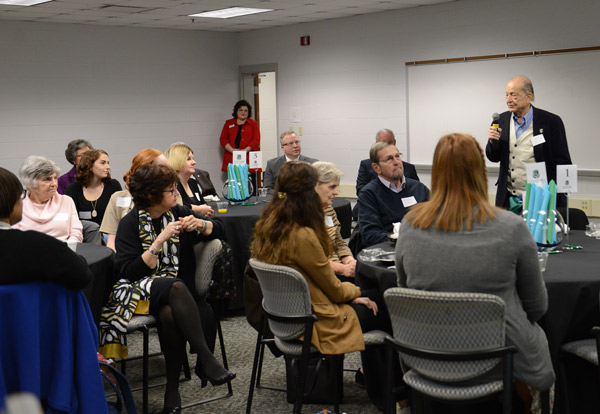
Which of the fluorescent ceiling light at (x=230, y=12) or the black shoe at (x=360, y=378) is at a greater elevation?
the fluorescent ceiling light at (x=230, y=12)

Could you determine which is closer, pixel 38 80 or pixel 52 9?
pixel 52 9

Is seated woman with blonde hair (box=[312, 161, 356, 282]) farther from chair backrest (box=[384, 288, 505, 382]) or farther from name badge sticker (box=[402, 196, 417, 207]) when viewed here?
chair backrest (box=[384, 288, 505, 382])

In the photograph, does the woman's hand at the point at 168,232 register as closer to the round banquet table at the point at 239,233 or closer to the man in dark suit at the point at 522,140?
the round banquet table at the point at 239,233

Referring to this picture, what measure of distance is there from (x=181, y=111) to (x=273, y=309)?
784 centimetres

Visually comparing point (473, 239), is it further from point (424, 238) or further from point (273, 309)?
point (273, 309)

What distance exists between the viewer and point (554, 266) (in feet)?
10.1

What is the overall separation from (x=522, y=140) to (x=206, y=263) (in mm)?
2669

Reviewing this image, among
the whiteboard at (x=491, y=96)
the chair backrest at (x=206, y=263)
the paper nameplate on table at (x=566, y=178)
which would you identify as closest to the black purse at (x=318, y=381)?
the chair backrest at (x=206, y=263)

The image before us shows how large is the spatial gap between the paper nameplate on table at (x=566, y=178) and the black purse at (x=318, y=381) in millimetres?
1624

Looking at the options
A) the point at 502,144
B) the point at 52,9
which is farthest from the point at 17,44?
the point at 502,144

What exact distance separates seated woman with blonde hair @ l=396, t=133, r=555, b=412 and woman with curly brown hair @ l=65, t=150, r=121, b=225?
3.33 m

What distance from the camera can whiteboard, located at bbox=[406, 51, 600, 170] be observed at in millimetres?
7047

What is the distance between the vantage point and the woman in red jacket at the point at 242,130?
33.9ft

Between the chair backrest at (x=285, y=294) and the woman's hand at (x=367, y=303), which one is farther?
the woman's hand at (x=367, y=303)
